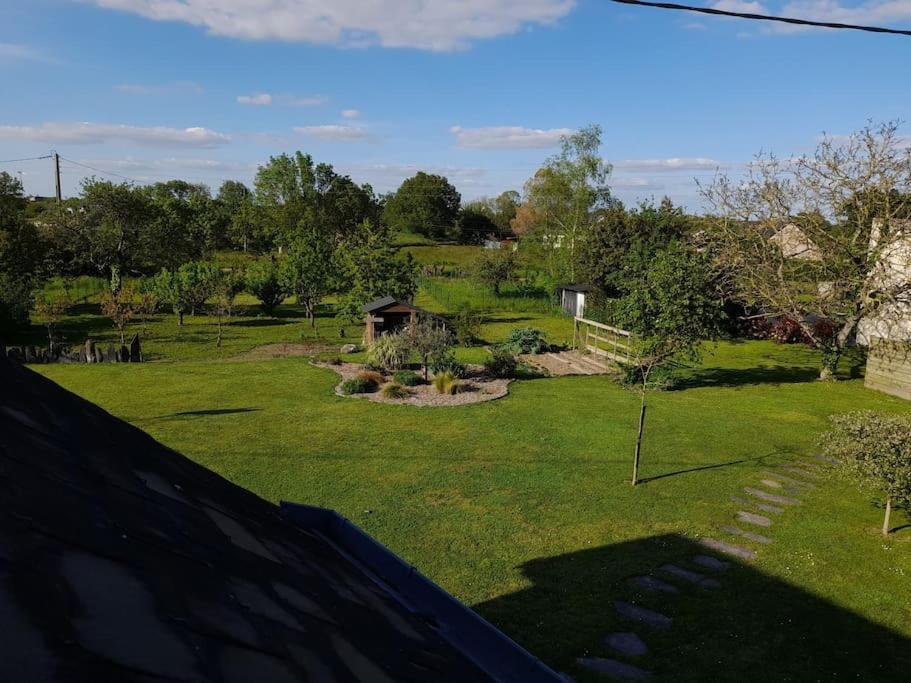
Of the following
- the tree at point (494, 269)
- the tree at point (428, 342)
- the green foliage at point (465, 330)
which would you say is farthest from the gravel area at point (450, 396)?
the tree at point (494, 269)

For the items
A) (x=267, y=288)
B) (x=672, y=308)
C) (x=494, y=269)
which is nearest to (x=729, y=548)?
(x=672, y=308)

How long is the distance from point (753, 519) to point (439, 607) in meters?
8.10

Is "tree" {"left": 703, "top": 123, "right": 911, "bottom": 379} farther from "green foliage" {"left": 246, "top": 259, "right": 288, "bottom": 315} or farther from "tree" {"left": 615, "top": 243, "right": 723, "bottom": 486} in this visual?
"green foliage" {"left": 246, "top": 259, "right": 288, "bottom": 315}

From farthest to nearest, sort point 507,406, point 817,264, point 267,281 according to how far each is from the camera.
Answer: point 267,281, point 817,264, point 507,406

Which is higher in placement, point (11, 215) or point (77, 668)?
point (11, 215)

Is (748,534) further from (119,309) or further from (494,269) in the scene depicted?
(494,269)

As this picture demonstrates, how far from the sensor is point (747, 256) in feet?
68.8

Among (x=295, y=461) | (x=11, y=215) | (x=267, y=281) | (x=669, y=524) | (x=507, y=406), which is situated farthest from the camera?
(x=267, y=281)

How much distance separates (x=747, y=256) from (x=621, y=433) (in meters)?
10.9

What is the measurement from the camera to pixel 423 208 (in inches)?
3462

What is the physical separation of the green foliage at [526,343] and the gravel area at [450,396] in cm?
499

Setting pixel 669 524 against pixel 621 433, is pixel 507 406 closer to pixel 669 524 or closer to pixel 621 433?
pixel 621 433

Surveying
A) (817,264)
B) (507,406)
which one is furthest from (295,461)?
(817,264)

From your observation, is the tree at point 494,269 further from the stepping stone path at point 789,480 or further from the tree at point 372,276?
the stepping stone path at point 789,480
